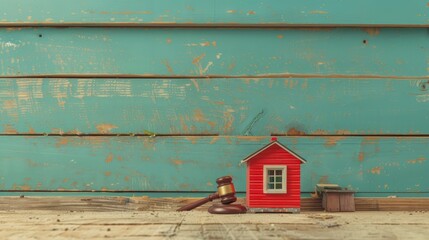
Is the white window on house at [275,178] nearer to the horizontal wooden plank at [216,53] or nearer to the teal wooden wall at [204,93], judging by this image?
the teal wooden wall at [204,93]

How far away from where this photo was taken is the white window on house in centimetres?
133

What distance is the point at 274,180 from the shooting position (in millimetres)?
1349

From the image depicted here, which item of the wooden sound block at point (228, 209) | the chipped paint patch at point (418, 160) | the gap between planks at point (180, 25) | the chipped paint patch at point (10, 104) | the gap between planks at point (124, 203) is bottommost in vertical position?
the gap between planks at point (124, 203)

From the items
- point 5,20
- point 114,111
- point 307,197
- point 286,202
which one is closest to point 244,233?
point 286,202

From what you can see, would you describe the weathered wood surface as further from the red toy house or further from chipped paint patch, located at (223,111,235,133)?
chipped paint patch, located at (223,111,235,133)

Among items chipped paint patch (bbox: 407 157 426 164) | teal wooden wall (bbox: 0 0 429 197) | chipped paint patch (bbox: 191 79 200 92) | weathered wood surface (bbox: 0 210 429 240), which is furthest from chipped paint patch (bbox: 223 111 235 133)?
chipped paint patch (bbox: 407 157 426 164)

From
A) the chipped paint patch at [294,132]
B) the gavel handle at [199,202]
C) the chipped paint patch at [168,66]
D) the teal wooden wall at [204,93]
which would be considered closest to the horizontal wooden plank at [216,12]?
the teal wooden wall at [204,93]

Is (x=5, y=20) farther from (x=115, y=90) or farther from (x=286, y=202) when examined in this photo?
(x=286, y=202)

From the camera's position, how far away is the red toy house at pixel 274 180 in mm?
1336

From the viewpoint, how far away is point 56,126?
1.53m

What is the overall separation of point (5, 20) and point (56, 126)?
38 cm

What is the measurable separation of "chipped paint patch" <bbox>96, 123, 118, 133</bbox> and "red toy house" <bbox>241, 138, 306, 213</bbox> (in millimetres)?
456

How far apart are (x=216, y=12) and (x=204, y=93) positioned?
0.26 meters

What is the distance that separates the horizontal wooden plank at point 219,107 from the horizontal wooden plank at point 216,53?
0.04m
